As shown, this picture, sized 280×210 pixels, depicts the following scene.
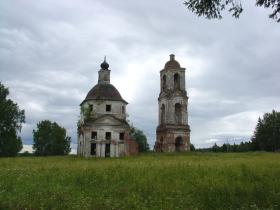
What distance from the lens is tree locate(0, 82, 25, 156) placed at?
2034 inches

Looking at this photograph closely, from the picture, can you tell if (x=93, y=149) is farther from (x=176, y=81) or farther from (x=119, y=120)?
(x=176, y=81)

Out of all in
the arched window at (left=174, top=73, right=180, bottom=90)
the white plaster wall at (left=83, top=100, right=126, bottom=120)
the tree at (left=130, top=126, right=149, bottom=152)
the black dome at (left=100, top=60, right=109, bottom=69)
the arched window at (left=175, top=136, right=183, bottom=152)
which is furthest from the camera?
the tree at (left=130, top=126, right=149, bottom=152)

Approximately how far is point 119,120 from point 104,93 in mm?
4136

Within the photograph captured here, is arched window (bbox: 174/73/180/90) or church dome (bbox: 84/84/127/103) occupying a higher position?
arched window (bbox: 174/73/180/90)

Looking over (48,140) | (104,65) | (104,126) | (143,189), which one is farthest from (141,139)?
(143,189)

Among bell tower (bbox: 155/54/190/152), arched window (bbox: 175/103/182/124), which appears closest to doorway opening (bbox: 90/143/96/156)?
bell tower (bbox: 155/54/190/152)

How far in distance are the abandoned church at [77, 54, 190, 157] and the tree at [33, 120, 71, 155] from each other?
23.5m

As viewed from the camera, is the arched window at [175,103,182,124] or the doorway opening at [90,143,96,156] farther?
the arched window at [175,103,182,124]

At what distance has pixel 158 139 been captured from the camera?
54.4 metres

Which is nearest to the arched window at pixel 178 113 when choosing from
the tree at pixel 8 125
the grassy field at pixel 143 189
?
the tree at pixel 8 125

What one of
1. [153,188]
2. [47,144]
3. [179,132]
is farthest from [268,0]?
[47,144]

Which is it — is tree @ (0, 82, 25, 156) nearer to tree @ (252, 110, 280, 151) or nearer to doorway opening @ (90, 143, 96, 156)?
doorway opening @ (90, 143, 96, 156)

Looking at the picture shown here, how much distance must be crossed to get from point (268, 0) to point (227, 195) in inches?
262

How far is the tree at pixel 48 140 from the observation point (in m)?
72.8
